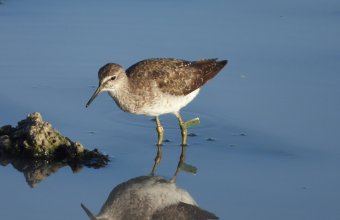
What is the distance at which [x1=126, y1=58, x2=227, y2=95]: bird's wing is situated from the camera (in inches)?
392

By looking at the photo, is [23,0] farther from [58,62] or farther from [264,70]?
[264,70]

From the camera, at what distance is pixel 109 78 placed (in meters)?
9.52

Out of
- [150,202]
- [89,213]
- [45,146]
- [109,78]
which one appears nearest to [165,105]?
[109,78]

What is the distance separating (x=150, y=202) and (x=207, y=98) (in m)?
2.79

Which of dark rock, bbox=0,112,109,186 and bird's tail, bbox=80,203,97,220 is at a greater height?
dark rock, bbox=0,112,109,186

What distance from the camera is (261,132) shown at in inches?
383

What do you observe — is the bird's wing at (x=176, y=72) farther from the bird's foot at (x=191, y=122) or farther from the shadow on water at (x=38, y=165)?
the shadow on water at (x=38, y=165)

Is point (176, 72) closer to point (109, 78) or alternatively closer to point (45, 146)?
point (109, 78)

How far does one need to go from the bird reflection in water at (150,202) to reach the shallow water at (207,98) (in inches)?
4.3

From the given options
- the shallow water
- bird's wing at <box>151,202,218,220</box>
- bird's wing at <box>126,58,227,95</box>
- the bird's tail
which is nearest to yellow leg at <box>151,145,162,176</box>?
the shallow water

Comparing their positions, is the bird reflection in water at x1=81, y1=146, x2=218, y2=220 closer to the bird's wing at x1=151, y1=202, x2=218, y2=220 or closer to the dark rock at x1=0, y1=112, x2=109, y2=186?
the bird's wing at x1=151, y1=202, x2=218, y2=220

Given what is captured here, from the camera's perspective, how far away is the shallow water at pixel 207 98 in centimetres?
834

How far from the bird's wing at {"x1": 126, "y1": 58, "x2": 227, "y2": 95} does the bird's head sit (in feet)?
1.00

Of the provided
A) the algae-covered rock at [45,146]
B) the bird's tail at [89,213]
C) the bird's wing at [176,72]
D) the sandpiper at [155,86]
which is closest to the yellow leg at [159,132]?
the sandpiper at [155,86]
